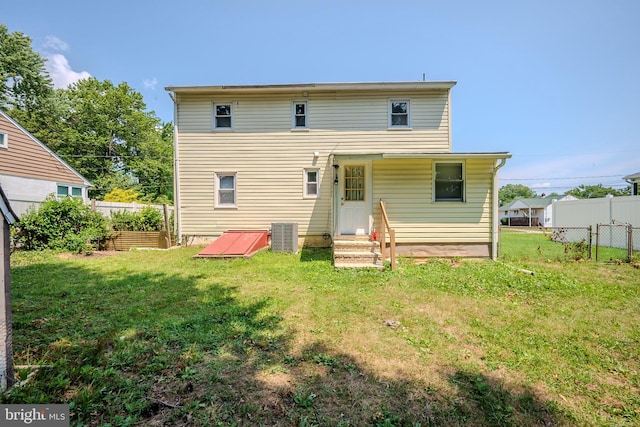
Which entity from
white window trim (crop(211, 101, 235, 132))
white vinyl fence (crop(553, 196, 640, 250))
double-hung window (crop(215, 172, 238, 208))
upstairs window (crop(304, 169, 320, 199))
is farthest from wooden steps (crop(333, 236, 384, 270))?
white vinyl fence (crop(553, 196, 640, 250))

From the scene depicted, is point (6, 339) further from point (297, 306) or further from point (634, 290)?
point (634, 290)

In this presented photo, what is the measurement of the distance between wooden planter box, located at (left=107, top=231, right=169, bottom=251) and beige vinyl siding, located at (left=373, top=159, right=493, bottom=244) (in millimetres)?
8496

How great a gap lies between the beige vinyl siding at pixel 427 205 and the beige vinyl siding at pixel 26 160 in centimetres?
1583

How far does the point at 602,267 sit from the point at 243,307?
9.18 m

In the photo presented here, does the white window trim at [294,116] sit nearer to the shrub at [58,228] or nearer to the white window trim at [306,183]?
the white window trim at [306,183]

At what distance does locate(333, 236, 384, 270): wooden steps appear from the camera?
6.83 metres

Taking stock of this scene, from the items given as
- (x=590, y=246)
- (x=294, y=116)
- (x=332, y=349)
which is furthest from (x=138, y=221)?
(x=590, y=246)

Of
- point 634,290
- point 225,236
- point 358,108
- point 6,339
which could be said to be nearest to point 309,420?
point 6,339

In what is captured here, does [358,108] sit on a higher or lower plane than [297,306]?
higher

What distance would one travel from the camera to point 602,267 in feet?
22.5

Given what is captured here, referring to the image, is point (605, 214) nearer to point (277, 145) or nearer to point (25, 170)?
point (277, 145)

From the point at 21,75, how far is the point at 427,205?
3449 centimetres

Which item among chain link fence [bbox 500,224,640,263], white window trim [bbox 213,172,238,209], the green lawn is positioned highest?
white window trim [bbox 213,172,238,209]

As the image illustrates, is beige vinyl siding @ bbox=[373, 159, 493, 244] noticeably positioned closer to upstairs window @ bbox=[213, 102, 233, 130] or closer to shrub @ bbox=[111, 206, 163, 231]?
upstairs window @ bbox=[213, 102, 233, 130]
